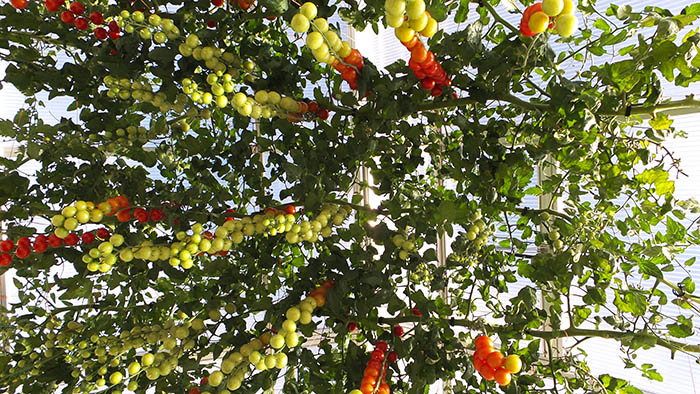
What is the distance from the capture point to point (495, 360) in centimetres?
71

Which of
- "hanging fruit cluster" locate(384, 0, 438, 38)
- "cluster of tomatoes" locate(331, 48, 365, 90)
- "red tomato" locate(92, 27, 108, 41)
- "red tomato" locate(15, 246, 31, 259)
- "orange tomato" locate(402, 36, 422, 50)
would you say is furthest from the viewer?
"red tomato" locate(92, 27, 108, 41)

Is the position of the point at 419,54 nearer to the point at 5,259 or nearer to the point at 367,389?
the point at 367,389

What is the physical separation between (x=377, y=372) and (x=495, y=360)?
0.25m

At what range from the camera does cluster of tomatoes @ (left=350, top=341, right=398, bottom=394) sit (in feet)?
2.53

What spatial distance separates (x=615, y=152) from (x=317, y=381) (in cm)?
85

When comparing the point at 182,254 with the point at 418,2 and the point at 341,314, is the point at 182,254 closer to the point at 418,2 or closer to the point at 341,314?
the point at 341,314

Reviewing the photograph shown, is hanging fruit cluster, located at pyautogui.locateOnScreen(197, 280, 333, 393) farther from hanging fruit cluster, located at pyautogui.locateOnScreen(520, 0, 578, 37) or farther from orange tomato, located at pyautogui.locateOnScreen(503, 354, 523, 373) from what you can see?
hanging fruit cluster, located at pyautogui.locateOnScreen(520, 0, 578, 37)

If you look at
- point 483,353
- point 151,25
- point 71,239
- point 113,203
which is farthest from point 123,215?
point 483,353

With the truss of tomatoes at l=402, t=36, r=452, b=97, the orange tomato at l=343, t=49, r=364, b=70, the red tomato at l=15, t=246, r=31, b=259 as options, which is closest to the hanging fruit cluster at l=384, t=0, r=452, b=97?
the truss of tomatoes at l=402, t=36, r=452, b=97

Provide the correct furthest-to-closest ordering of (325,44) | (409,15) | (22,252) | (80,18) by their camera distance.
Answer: (80,18) < (22,252) < (325,44) < (409,15)

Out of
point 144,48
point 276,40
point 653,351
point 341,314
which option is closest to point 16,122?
point 144,48

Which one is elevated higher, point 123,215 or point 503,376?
point 123,215

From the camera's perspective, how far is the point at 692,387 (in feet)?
5.57

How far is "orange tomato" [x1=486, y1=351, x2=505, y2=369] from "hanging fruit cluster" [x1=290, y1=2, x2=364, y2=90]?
1.90 feet
